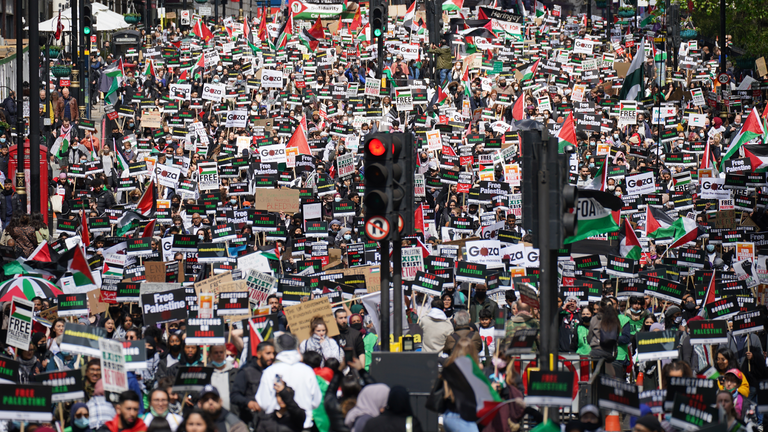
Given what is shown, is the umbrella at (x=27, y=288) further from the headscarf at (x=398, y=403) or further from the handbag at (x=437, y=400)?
the headscarf at (x=398, y=403)

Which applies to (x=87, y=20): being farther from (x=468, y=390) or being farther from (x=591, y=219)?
(x=468, y=390)

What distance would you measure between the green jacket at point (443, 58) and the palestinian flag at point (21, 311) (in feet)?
84.4

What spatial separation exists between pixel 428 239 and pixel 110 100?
18.2 metres

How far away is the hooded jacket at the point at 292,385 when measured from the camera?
32.3ft

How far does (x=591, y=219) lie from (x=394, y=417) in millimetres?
3617

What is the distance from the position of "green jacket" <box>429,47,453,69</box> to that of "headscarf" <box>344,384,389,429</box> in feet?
94.8

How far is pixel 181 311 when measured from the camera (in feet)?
45.1

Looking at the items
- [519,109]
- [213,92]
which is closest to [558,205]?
[519,109]

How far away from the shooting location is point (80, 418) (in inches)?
384

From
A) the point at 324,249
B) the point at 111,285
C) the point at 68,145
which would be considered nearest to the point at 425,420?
the point at 111,285

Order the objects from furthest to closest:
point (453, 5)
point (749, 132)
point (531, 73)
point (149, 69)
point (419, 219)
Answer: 1. point (453, 5)
2. point (149, 69)
3. point (531, 73)
4. point (749, 132)
5. point (419, 219)

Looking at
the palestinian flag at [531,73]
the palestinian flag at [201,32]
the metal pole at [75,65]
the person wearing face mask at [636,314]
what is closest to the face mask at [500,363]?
the person wearing face mask at [636,314]

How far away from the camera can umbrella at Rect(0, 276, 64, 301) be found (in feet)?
49.4

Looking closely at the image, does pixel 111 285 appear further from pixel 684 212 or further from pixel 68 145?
pixel 68 145
